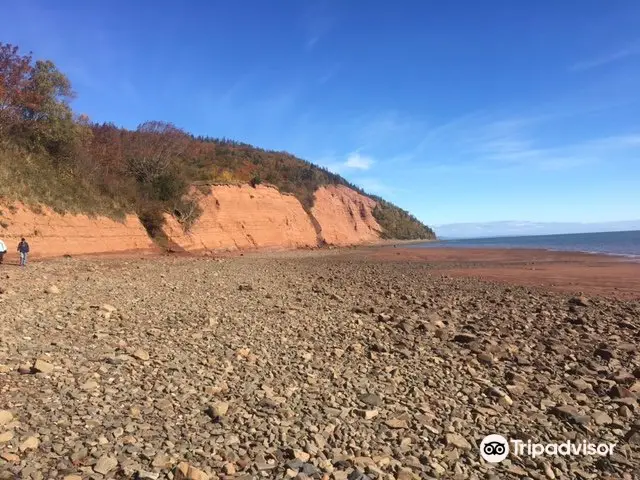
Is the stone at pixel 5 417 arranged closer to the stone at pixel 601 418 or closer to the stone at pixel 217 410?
the stone at pixel 217 410

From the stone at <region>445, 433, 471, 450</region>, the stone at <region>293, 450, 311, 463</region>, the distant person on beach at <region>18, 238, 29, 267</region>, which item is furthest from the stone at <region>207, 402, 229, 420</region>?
the distant person on beach at <region>18, 238, 29, 267</region>

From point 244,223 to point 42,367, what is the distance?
142ft

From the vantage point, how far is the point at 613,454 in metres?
4.90

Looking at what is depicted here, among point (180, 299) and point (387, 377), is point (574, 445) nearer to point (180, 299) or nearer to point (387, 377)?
point (387, 377)

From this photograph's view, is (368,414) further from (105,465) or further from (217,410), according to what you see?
(105,465)

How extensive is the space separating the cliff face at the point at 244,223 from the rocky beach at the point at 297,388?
28662mm

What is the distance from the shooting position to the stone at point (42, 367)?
5855 millimetres

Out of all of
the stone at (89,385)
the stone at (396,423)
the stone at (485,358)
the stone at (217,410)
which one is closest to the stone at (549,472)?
the stone at (396,423)

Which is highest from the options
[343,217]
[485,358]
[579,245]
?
[343,217]

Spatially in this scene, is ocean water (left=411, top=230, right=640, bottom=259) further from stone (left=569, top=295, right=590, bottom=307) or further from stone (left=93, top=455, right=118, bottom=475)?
stone (left=93, top=455, right=118, bottom=475)

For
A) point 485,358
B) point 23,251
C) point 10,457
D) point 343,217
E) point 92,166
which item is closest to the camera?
point 10,457

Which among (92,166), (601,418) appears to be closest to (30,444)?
(601,418)

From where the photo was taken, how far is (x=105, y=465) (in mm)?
3996

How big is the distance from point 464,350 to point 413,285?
1057 centimetres
